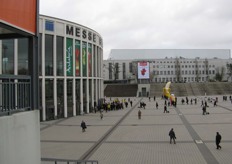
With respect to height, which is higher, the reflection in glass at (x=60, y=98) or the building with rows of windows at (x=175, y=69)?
the building with rows of windows at (x=175, y=69)

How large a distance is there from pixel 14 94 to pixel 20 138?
0.83m

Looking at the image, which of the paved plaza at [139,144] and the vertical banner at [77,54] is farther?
the vertical banner at [77,54]

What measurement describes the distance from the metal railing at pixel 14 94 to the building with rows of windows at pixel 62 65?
2066 centimetres

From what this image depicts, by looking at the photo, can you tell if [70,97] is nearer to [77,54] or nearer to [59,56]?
[59,56]

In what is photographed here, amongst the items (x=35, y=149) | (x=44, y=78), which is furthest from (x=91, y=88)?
(x=35, y=149)

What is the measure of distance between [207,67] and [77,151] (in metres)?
131

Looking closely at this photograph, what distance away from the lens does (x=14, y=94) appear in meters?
5.33

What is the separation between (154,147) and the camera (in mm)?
16766

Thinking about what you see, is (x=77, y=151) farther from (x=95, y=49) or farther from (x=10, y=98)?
(x=95, y=49)

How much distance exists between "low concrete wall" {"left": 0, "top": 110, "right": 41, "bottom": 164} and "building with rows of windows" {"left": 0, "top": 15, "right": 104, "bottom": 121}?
68.3 feet

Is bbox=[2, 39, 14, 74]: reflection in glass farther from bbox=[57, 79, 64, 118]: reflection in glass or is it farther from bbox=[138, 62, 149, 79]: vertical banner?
bbox=[138, 62, 149, 79]: vertical banner

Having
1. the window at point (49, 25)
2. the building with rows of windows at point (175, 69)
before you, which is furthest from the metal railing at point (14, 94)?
the building with rows of windows at point (175, 69)

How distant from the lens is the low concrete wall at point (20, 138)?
14.5ft

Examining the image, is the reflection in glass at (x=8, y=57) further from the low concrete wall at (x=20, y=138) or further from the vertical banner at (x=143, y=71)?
the vertical banner at (x=143, y=71)
